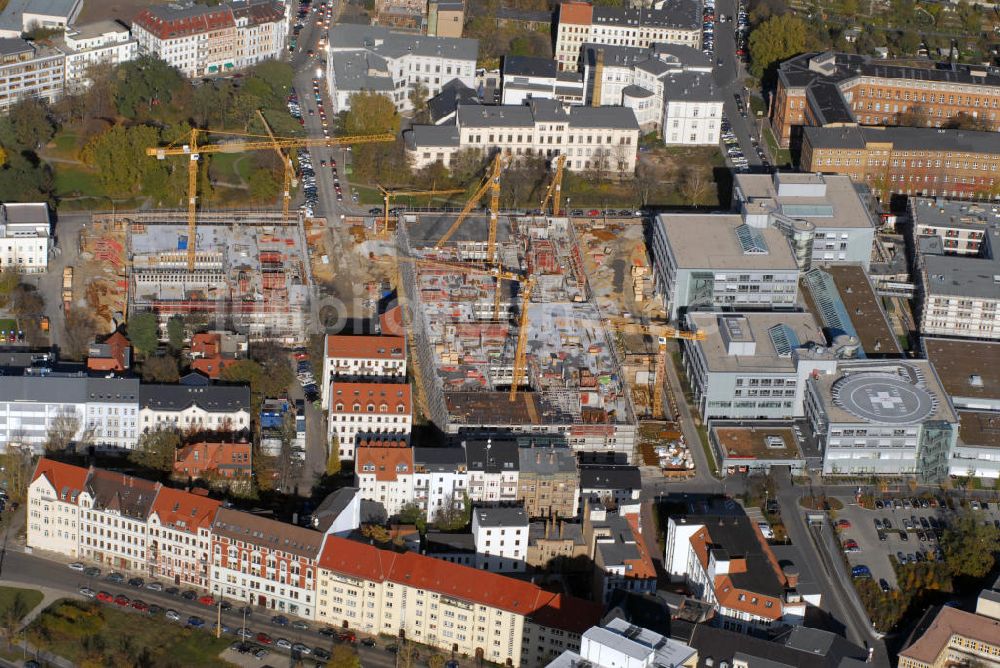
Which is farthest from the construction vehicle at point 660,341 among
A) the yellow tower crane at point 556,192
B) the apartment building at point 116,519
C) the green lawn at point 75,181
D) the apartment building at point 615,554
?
the green lawn at point 75,181

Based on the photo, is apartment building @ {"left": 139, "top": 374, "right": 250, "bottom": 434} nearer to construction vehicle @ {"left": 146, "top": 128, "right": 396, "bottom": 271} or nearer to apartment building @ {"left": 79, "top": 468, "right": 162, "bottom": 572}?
apartment building @ {"left": 79, "top": 468, "right": 162, "bottom": 572}

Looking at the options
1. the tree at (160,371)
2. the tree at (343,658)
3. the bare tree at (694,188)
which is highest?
the bare tree at (694,188)

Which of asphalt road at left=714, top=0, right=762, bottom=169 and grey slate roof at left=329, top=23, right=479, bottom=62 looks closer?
asphalt road at left=714, top=0, right=762, bottom=169

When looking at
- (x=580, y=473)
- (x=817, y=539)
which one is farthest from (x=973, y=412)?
(x=580, y=473)

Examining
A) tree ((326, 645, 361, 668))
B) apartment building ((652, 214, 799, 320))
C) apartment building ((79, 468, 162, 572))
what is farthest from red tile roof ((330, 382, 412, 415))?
apartment building ((652, 214, 799, 320))

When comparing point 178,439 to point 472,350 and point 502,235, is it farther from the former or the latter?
point 502,235

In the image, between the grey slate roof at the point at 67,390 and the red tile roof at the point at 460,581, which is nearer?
the red tile roof at the point at 460,581

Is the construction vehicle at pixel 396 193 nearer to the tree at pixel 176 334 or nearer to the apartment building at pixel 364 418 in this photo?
the tree at pixel 176 334
